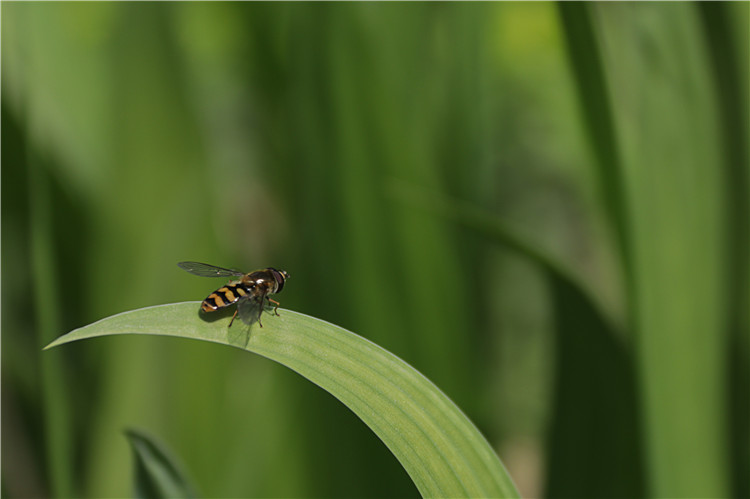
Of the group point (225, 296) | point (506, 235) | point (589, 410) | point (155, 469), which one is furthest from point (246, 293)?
point (589, 410)

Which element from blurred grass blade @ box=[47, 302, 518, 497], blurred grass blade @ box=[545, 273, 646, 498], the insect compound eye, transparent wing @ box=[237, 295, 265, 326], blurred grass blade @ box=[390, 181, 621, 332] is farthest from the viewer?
blurred grass blade @ box=[545, 273, 646, 498]

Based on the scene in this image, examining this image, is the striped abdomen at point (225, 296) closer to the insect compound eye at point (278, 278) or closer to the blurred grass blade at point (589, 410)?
the insect compound eye at point (278, 278)

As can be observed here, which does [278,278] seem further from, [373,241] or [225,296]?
[373,241]

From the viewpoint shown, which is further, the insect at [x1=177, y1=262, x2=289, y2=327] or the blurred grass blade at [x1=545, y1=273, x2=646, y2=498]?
the blurred grass blade at [x1=545, y1=273, x2=646, y2=498]

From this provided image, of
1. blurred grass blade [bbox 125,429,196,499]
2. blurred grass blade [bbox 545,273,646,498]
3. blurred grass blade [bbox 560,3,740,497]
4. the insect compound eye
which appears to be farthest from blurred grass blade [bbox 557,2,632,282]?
blurred grass blade [bbox 125,429,196,499]

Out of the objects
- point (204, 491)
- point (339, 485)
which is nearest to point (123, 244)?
point (204, 491)

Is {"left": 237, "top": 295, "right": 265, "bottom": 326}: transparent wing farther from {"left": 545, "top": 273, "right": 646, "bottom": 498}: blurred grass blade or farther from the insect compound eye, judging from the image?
{"left": 545, "top": 273, "right": 646, "bottom": 498}: blurred grass blade

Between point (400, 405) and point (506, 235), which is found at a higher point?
point (506, 235)
